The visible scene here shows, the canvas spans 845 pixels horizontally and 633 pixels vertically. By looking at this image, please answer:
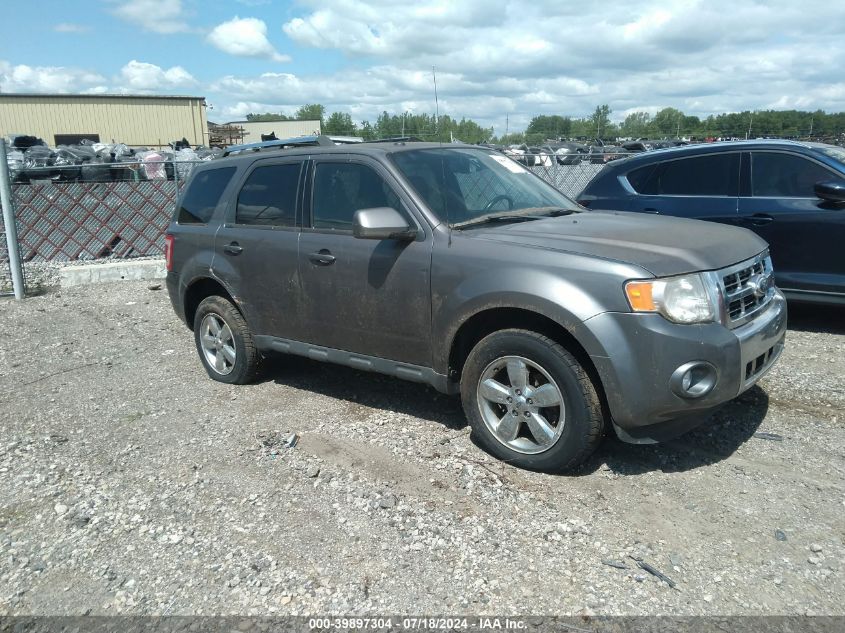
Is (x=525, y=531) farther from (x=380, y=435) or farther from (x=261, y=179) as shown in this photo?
(x=261, y=179)

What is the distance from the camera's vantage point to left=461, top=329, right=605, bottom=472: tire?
3.51 meters

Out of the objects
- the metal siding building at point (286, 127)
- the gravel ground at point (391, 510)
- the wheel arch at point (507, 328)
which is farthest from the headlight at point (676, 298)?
the metal siding building at point (286, 127)

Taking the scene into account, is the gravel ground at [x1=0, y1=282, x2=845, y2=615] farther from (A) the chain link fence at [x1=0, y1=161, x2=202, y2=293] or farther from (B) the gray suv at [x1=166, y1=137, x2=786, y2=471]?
(A) the chain link fence at [x1=0, y1=161, x2=202, y2=293]

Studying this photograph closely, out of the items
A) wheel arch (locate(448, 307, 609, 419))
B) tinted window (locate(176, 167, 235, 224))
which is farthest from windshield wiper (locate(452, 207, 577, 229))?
tinted window (locate(176, 167, 235, 224))

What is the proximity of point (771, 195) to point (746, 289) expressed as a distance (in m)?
3.05

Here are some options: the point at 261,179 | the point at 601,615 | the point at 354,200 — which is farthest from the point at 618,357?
the point at 261,179

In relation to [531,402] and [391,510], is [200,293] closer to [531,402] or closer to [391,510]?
[391,510]

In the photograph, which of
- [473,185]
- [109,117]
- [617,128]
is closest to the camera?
[473,185]

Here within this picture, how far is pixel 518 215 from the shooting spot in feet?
14.4

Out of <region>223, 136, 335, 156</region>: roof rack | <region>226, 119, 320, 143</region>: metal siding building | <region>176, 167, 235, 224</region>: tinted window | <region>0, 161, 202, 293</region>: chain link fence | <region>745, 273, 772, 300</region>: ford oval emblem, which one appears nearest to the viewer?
<region>745, 273, 772, 300</region>: ford oval emblem

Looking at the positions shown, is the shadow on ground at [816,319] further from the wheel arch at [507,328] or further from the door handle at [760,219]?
the wheel arch at [507,328]

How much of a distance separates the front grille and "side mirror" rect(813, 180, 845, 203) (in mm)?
2305

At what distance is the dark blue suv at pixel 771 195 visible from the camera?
5887mm

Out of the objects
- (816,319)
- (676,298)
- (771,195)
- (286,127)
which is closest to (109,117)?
(286,127)
